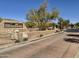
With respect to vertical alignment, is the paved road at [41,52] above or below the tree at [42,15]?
below

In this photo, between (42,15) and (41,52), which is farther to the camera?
(42,15)

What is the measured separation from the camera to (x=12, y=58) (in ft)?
37.4

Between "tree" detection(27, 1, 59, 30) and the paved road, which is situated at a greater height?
"tree" detection(27, 1, 59, 30)

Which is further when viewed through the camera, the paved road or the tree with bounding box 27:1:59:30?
the tree with bounding box 27:1:59:30

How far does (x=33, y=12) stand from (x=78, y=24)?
281ft

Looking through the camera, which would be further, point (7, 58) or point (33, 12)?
point (33, 12)

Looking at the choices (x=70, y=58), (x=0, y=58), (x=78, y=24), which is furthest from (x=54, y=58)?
(x=78, y=24)

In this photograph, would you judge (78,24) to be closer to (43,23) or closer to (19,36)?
(43,23)

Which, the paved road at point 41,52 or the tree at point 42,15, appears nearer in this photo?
the paved road at point 41,52

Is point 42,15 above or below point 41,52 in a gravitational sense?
above

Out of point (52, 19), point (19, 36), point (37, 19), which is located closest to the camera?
point (19, 36)

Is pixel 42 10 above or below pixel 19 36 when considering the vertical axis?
above

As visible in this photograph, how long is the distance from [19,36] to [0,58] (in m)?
11.8

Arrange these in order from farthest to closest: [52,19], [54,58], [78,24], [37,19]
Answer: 1. [78,24]
2. [52,19]
3. [37,19]
4. [54,58]
